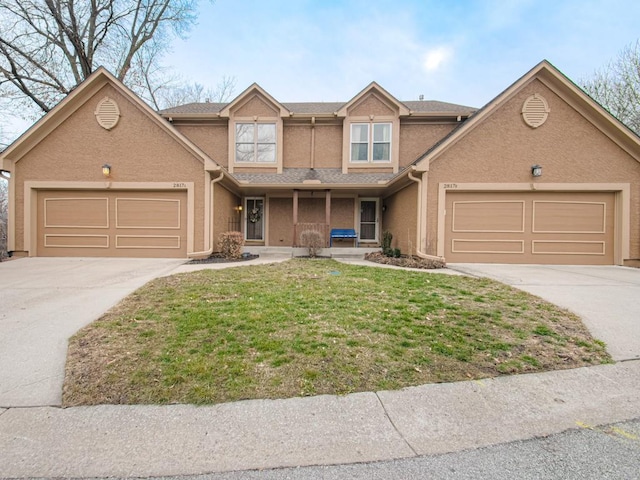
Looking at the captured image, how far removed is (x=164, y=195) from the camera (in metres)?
10.4

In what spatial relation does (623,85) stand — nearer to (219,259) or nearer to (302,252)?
(302,252)

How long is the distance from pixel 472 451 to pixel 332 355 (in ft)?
4.92

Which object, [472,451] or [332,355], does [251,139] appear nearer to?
[332,355]

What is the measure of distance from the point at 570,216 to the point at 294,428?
1149 cm

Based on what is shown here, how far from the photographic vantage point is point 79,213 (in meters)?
10.4

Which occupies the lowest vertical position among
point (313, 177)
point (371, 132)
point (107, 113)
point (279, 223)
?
point (279, 223)

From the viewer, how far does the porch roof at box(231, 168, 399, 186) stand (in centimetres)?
1169

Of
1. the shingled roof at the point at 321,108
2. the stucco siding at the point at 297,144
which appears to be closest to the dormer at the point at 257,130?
the stucco siding at the point at 297,144

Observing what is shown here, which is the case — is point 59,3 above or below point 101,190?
above

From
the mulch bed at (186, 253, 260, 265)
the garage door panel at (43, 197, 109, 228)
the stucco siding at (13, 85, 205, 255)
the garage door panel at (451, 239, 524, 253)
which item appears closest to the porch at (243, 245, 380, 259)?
the mulch bed at (186, 253, 260, 265)

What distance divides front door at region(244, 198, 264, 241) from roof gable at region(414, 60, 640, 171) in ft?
23.5

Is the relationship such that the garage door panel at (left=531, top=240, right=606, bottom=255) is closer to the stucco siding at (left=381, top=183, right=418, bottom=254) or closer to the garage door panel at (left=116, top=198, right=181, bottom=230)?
the stucco siding at (left=381, top=183, right=418, bottom=254)

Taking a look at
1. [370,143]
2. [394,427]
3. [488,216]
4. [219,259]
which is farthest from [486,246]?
[394,427]

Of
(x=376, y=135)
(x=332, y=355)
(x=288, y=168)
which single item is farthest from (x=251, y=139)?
(x=332, y=355)
